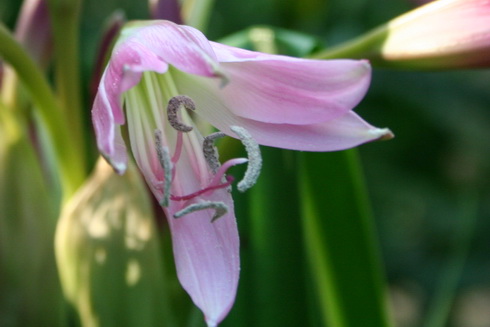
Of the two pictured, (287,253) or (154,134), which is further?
(287,253)

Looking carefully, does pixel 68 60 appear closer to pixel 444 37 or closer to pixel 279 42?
pixel 279 42

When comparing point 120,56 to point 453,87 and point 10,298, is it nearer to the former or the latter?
point 10,298

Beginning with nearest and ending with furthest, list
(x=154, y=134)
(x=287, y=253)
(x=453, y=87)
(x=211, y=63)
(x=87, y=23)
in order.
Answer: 1. (x=211, y=63)
2. (x=154, y=134)
3. (x=287, y=253)
4. (x=87, y=23)
5. (x=453, y=87)

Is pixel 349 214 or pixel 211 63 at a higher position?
pixel 211 63

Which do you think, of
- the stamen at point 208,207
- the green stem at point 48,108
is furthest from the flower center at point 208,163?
the green stem at point 48,108

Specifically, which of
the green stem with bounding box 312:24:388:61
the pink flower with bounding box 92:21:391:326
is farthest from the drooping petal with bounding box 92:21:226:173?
the green stem with bounding box 312:24:388:61

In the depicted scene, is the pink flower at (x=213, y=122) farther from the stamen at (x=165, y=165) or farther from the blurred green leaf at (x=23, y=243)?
the blurred green leaf at (x=23, y=243)

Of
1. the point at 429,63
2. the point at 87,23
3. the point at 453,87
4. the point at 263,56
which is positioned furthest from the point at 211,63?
the point at 453,87
